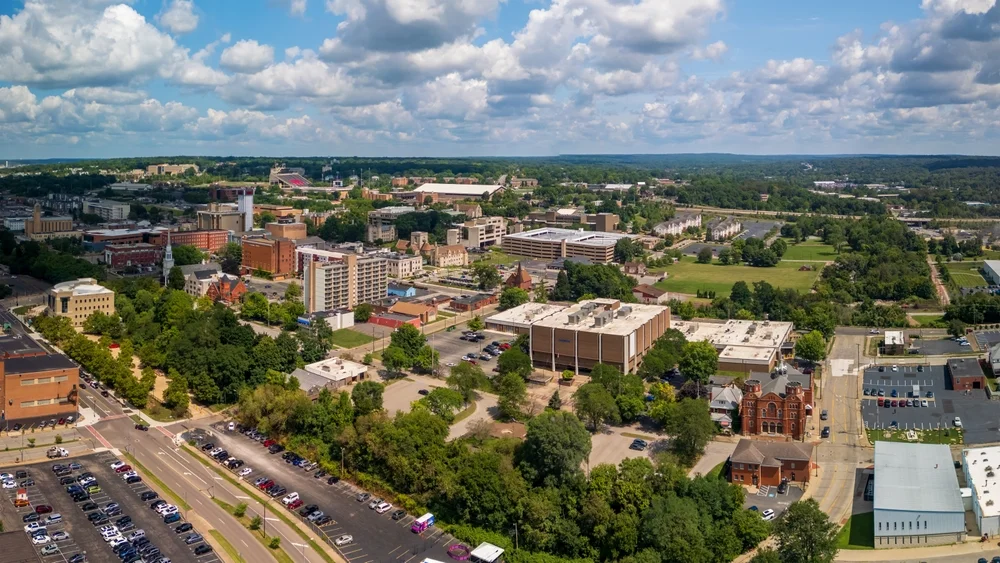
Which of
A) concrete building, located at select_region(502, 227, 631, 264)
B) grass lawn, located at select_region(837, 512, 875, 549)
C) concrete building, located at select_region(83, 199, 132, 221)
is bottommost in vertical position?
grass lawn, located at select_region(837, 512, 875, 549)

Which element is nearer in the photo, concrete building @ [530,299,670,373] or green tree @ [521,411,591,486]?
green tree @ [521,411,591,486]

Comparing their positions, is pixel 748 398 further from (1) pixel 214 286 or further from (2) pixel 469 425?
(1) pixel 214 286

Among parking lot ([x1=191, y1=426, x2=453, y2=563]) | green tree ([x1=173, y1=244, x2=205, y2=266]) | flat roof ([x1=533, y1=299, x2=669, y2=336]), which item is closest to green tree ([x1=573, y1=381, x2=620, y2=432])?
flat roof ([x1=533, y1=299, x2=669, y2=336])

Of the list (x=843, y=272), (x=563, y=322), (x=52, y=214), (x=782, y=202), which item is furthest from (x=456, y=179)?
(x=563, y=322)

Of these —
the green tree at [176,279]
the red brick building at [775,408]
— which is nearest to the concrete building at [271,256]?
the green tree at [176,279]

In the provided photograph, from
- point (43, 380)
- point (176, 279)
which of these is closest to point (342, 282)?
point (176, 279)

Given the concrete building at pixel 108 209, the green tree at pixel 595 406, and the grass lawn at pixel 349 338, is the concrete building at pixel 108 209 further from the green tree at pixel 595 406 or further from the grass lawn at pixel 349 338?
the green tree at pixel 595 406

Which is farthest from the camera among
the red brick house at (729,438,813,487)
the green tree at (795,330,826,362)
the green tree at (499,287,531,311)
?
the green tree at (499,287,531,311)

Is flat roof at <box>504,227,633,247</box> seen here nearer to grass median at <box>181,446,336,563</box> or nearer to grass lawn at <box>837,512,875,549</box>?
grass median at <box>181,446,336,563</box>
